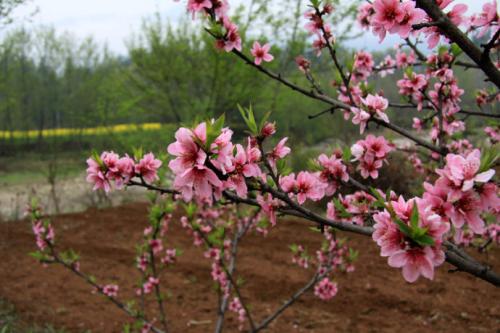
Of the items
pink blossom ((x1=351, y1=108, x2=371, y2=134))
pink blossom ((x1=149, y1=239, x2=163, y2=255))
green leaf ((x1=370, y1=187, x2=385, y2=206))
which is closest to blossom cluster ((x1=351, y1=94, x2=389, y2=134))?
pink blossom ((x1=351, y1=108, x2=371, y2=134))

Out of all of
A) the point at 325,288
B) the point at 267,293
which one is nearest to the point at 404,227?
the point at 325,288

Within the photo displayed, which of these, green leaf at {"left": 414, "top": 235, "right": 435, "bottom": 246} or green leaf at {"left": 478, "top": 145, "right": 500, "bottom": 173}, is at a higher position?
green leaf at {"left": 478, "top": 145, "right": 500, "bottom": 173}

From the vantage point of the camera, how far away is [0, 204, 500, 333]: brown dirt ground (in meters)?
4.57

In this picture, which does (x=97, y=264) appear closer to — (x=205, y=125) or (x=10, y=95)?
(x=205, y=125)

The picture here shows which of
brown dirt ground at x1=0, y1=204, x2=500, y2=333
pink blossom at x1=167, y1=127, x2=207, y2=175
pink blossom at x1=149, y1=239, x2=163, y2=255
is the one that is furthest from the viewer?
brown dirt ground at x1=0, y1=204, x2=500, y2=333

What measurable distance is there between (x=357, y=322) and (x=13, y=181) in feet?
63.2

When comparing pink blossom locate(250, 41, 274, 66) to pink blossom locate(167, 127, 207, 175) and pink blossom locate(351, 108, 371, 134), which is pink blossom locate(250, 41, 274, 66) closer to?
pink blossom locate(351, 108, 371, 134)

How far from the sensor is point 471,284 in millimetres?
5352

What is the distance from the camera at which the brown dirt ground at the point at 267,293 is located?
15.0 feet

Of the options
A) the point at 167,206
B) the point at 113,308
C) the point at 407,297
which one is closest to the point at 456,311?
the point at 407,297

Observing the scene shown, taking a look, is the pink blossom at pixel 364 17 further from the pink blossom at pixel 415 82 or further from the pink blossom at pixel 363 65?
the pink blossom at pixel 415 82

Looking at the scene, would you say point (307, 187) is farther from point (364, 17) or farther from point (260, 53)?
point (364, 17)

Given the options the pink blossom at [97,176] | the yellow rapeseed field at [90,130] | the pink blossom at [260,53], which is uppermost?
the pink blossom at [260,53]

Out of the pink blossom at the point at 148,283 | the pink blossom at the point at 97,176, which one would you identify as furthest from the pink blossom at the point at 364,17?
the pink blossom at the point at 148,283
